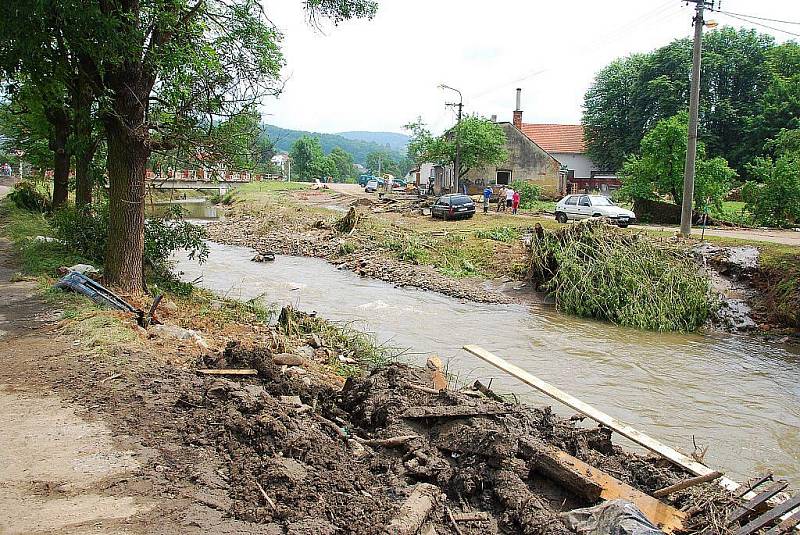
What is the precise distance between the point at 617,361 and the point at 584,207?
55.9ft

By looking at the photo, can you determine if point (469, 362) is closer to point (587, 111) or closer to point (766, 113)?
point (766, 113)

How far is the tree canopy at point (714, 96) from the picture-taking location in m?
48.4

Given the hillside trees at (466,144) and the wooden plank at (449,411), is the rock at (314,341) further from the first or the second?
the hillside trees at (466,144)

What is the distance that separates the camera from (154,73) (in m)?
10.9

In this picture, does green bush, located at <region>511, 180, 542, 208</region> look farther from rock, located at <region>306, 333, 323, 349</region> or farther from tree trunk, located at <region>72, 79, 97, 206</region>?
rock, located at <region>306, 333, 323, 349</region>

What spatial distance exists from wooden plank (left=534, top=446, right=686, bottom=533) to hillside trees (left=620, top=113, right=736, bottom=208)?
87.8 ft

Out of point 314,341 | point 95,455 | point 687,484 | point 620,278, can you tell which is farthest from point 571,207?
point 95,455

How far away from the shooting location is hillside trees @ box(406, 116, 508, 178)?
44.5m

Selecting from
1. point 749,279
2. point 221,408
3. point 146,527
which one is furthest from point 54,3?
point 749,279

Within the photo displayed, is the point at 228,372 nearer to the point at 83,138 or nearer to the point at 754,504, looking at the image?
the point at 754,504

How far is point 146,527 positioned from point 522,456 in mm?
3149

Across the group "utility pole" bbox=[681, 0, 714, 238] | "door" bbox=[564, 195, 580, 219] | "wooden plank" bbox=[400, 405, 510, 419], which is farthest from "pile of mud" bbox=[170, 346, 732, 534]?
"door" bbox=[564, 195, 580, 219]

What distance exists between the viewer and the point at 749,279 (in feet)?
56.6

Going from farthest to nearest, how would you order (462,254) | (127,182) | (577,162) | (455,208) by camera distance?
(577,162)
(455,208)
(462,254)
(127,182)
